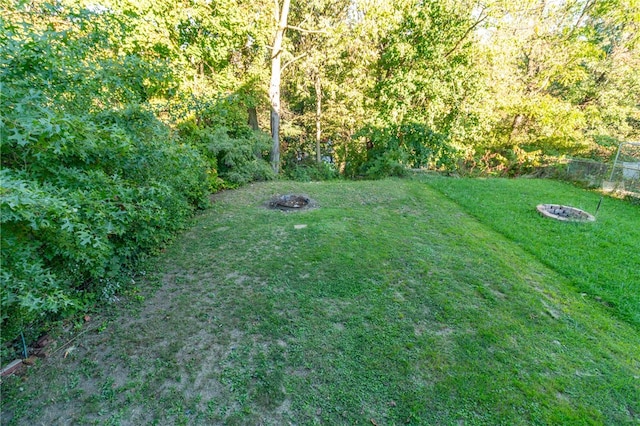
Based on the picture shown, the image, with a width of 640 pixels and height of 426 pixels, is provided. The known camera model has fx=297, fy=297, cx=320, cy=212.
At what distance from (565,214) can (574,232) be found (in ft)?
3.10

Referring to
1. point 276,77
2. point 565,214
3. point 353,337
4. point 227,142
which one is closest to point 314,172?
point 276,77

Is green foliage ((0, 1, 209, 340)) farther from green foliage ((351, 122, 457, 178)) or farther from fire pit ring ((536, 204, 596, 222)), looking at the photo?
green foliage ((351, 122, 457, 178))

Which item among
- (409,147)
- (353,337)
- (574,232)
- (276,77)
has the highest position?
(276,77)

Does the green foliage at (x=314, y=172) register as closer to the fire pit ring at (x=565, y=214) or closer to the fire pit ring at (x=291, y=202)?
the fire pit ring at (x=291, y=202)

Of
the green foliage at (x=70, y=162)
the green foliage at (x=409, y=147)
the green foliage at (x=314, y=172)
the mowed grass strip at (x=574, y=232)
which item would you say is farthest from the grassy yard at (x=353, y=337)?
the green foliage at (x=314, y=172)

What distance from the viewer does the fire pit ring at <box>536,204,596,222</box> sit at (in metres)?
5.86

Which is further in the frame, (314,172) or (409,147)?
(314,172)

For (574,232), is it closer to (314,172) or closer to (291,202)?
(291,202)

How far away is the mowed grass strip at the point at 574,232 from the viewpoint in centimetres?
A: 377

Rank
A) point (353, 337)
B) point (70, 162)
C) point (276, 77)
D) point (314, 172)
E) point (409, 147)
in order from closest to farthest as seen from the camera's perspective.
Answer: point (70, 162)
point (353, 337)
point (276, 77)
point (409, 147)
point (314, 172)

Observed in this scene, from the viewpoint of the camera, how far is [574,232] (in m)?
5.33

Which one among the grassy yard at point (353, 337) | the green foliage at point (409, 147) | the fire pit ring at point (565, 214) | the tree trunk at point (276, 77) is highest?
the tree trunk at point (276, 77)

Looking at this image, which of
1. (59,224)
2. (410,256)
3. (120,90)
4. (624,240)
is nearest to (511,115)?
(624,240)

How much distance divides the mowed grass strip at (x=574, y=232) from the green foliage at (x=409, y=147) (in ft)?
6.61
